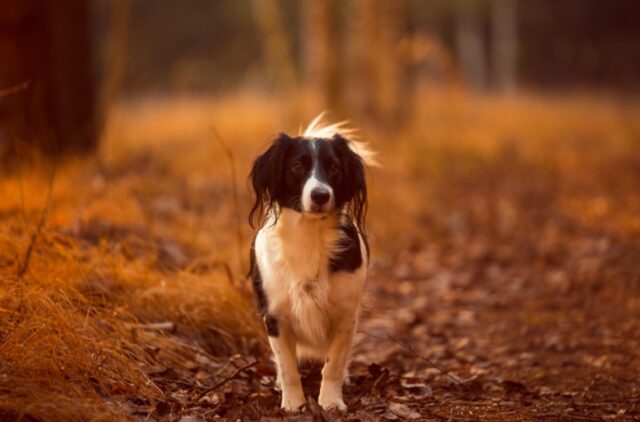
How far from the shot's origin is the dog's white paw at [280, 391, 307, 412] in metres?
3.68

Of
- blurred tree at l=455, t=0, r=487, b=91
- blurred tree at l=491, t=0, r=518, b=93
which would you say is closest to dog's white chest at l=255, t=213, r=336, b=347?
blurred tree at l=491, t=0, r=518, b=93

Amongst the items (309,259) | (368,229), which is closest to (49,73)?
(368,229)

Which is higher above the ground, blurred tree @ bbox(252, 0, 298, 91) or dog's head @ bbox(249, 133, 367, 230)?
→ blurred tree @ bbox(252, 0, 298, 91)

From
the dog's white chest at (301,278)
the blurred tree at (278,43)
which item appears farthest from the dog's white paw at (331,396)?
the blurred tree at (278,43)

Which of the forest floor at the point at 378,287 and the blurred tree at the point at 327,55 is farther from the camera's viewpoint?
the blurred tree at the point at 327,55

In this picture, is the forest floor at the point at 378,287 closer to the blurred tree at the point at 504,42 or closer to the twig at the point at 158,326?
the twig at the point at 158,326

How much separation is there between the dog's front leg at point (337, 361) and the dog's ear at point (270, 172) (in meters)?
0.63

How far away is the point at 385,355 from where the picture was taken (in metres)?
4.82

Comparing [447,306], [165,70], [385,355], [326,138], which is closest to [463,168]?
[447,306]

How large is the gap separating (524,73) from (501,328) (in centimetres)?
2692

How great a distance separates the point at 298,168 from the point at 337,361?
88 cm

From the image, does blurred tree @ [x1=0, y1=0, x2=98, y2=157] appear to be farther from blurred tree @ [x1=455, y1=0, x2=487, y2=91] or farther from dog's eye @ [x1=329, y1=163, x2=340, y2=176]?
blurred tree @ [x1=455, y1=0, x2=487, y2=91]

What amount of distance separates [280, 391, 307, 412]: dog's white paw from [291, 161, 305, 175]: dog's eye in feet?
3.23

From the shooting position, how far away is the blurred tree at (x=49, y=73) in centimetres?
743
